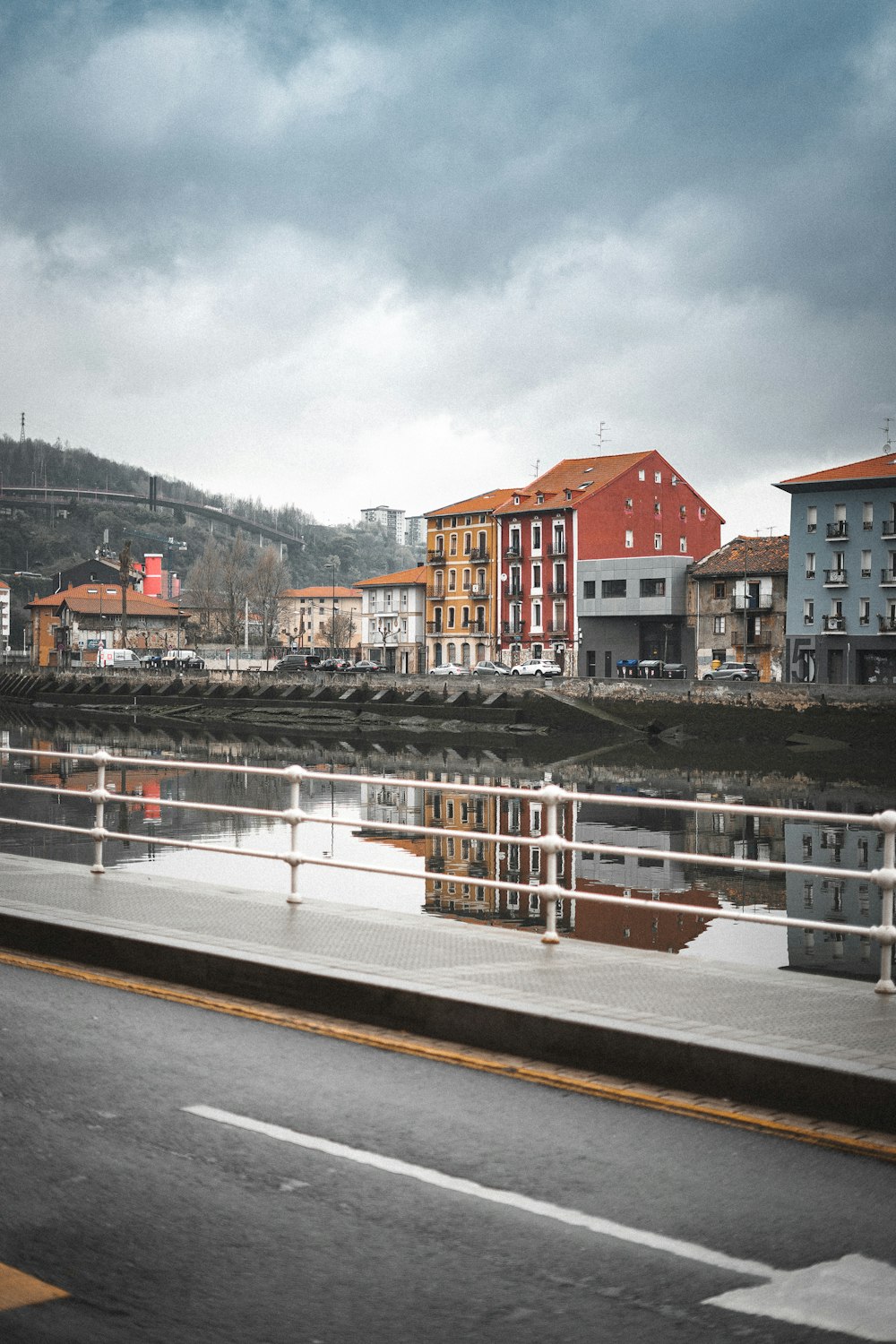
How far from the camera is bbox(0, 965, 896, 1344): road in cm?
448

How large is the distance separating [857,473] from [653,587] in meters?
17.1

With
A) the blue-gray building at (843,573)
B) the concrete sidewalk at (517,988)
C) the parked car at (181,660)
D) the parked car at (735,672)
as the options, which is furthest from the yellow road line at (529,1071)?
the parked car at (181,660)

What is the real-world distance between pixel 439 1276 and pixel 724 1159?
5.92 feet

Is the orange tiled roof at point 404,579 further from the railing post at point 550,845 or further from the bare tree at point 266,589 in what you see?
the railing post at point 550,845

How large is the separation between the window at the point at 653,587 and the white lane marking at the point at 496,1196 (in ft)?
316

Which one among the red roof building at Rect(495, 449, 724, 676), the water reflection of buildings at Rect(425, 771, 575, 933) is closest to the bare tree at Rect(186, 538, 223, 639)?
the red roof building at Rect(495, 449, 724, 676)

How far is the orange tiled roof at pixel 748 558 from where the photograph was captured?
318 feet

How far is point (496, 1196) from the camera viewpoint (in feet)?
18.2

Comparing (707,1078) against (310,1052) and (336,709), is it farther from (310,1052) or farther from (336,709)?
(336,709)

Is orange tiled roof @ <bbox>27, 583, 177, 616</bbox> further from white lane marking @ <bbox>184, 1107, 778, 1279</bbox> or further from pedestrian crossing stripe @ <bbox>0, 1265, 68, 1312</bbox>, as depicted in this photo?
pedestrian crossing stripe @ <bbox>0, 1265, 68, 1312</bbox>

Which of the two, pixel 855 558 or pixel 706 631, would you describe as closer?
pixel 855 558

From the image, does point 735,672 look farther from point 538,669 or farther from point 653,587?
point 538,669

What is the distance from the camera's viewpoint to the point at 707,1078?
7.16m

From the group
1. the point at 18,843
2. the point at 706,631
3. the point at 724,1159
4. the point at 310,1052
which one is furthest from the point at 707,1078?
the point at 706,631
